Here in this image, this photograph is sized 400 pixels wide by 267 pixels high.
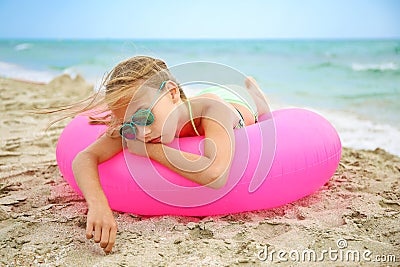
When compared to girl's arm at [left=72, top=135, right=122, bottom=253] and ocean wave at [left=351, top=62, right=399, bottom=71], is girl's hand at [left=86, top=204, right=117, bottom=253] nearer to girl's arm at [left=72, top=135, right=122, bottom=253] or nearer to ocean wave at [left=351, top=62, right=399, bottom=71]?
girl's arm at [left=72, top=135, right=122, bottom=253]

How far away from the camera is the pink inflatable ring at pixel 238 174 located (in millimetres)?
2121

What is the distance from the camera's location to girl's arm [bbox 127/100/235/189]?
6.60 ft

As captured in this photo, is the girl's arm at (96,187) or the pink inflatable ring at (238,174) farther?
the pink inflatable ring at (238,174)

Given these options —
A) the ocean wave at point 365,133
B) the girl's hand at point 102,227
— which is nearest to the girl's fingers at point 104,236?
the girl's hand at point 102,227

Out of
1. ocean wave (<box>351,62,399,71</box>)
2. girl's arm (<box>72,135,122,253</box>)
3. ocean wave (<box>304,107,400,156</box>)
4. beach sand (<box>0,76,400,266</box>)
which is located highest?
girl's arm (<box>72,135,122,253</box>)

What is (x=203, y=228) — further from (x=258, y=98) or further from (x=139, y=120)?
(x=258, y=98)

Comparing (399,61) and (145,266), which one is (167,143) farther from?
(399,61)

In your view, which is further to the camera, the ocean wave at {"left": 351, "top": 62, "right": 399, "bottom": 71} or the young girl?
the ocean wave at {"left": 351, "top": 62, "right": 399, "bottom": 71}

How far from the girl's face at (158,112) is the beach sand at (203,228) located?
432 millimetres

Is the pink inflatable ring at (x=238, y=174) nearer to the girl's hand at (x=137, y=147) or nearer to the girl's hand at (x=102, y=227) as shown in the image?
the girl's hand at (x=137, y=147)

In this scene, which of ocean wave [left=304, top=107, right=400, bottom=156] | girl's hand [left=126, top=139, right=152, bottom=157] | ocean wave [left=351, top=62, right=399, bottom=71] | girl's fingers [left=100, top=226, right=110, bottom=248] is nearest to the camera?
girl's fingers [left=100, top=226, right=110, bottom=248]

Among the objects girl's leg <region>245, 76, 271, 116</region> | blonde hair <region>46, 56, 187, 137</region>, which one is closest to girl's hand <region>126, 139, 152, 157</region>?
blonde hair <region>46, 56, 187, 137</region>

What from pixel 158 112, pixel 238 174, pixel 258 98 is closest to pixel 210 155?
pixel 238 174

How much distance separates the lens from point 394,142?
13.2 feet
